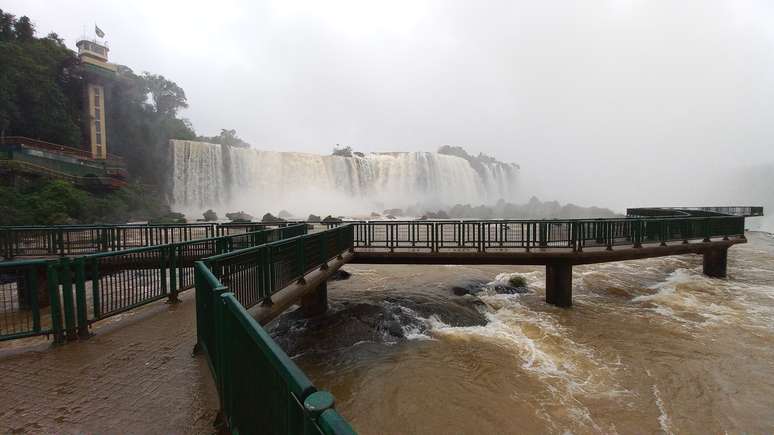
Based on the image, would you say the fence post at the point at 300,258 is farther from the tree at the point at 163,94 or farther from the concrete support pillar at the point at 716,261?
the tree at the point at 163,94

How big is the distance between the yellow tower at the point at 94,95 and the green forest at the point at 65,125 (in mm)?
1323

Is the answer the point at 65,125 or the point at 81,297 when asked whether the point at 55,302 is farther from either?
the point at 65,125

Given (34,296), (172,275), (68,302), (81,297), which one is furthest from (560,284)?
(34,296)

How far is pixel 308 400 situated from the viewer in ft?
4.45

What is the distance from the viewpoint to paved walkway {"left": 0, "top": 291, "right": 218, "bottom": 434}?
3443mm

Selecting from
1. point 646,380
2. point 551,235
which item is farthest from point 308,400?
point 551,235

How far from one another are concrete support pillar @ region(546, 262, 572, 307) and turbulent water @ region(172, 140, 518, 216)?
4055cm

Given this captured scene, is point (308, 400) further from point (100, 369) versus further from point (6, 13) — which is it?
point (6, 13)

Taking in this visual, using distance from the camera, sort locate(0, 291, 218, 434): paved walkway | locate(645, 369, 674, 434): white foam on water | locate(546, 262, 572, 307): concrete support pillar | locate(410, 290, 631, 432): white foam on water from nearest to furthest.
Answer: locate(0, 291, 218, 434): paved walkway < locate(645, 369, 674, 434): white foam on water < locate(410, 290, 631, 432): white foam on water < locate(546, 262, 572, 307): concrete support pillar

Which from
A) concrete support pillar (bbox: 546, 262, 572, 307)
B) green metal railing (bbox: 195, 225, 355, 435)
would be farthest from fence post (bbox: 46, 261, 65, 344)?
concrete support pillar (bbox: 546, 262, 572, 307)

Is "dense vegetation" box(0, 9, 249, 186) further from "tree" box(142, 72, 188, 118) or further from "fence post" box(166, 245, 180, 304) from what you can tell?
"fence post" box(166, 245, 180, 304)

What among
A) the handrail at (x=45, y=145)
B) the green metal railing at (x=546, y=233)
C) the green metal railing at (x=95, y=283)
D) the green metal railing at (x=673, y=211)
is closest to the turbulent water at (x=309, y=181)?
the handrail at (x=45, y=145)

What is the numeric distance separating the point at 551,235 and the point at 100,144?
55216mm

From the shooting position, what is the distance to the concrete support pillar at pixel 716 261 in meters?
17.5
